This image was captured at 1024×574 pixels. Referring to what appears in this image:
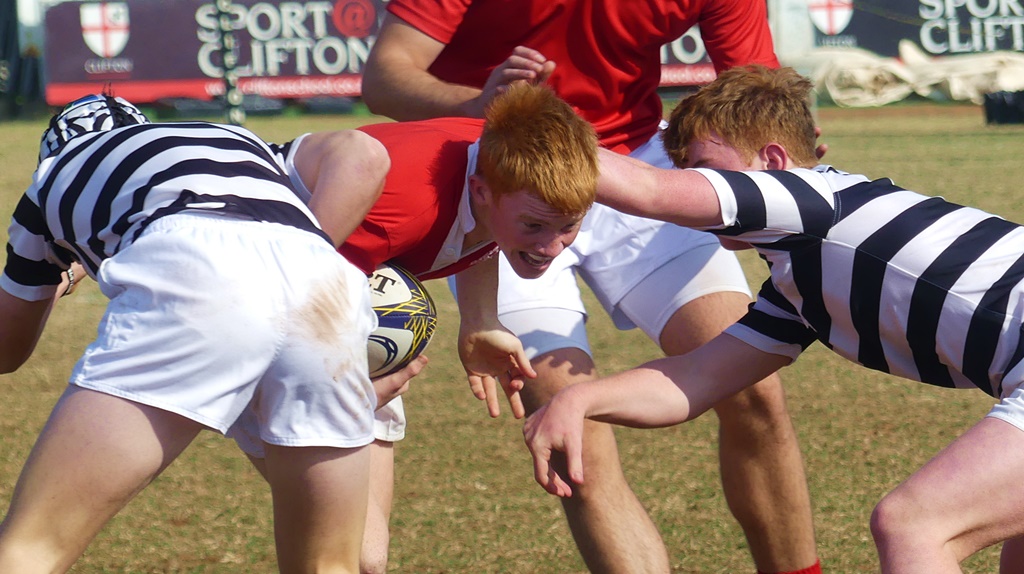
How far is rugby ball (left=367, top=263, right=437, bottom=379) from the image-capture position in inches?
128

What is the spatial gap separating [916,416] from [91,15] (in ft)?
73.2

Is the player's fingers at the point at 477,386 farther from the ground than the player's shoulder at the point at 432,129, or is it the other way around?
the player's shoulder at the point at 432,129

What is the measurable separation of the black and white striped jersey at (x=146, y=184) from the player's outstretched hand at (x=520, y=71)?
76 centimetres

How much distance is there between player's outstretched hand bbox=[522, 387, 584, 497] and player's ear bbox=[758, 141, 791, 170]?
0.77 meters

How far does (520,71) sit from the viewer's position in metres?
3.36

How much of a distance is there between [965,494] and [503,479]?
2663 mm

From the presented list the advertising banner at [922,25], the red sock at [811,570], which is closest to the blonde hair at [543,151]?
the red sock at [811,570]

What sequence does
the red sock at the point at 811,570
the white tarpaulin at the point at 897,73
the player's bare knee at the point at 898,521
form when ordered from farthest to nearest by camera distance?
the white tarpaulin at the point at 897,73 < the red sock at the point at 811,570 < the player's bare knee at the point at 898,521

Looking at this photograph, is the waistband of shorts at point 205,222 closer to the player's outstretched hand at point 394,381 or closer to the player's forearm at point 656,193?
the player's forearm at point 656,193

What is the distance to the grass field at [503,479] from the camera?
14.3 feet

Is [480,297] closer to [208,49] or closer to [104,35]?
[208,49]

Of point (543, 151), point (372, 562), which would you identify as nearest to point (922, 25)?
point (372, 562)

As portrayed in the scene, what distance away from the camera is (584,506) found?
389cm

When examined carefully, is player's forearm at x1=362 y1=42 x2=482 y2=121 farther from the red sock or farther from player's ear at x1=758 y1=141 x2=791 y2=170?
the red sock
